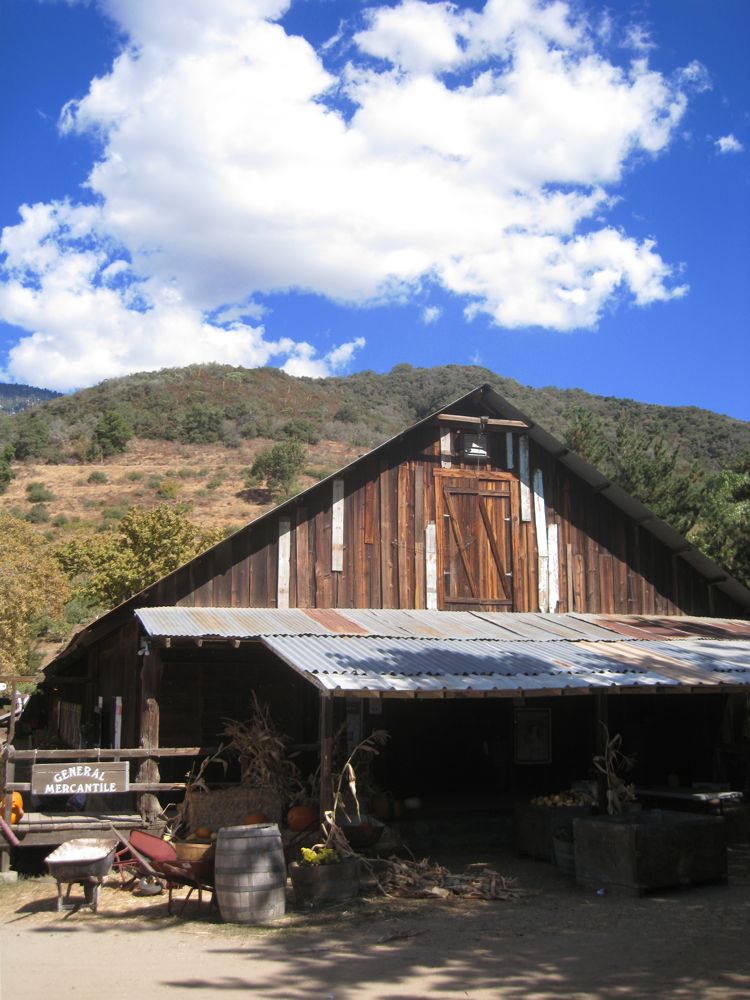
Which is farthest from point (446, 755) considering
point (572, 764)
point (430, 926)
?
point (430, 926)

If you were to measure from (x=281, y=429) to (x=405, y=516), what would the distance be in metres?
53.3

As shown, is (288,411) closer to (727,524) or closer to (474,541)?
(727,524)

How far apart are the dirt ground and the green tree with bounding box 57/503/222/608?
20257 millimetres

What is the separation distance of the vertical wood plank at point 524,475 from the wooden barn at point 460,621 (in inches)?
1.2

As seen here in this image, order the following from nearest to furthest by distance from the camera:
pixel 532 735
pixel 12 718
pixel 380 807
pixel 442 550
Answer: pixel 12 718, pixel 380 807, pixel 442 550, pixel 532 735

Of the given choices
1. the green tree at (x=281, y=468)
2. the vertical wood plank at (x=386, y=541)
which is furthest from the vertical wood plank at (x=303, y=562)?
the green tree at (x=281, y=468)

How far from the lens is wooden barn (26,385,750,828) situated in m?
11.9

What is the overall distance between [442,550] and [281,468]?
3771 cm

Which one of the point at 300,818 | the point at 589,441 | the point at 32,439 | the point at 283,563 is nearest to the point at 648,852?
the point at 300,818

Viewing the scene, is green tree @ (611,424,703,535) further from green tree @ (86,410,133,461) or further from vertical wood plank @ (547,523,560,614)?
green tree @ (86,410,133,461)

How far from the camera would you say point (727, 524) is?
28.2 m

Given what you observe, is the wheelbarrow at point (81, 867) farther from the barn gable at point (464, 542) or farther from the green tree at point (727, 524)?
the green tree at point (727, 524)

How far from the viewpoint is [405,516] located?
1480cm

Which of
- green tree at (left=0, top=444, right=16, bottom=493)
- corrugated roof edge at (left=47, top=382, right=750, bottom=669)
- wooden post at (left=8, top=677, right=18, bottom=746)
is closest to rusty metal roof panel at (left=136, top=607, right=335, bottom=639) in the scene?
wooden post at (left=8, top=677, right=18, bottom=746)
